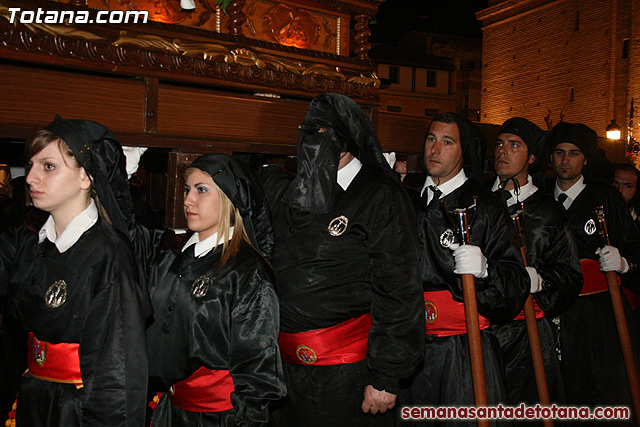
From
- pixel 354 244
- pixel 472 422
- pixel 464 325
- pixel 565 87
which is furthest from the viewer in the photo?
pixel 565 87

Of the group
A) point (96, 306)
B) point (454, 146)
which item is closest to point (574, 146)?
point (454, 146)

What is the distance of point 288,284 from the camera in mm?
2990

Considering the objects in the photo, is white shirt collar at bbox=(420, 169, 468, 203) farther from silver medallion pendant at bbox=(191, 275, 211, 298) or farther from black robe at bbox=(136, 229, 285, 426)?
silver medallion pendant at bbox=(191, 275, 211, 298)

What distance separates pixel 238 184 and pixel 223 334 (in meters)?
0.70

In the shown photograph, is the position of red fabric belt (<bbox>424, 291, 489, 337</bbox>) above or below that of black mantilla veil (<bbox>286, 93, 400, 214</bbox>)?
below

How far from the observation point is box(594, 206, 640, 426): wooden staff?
14.6 ft

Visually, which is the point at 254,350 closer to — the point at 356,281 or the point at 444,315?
the point at 356,281

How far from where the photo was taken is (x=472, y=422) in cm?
320

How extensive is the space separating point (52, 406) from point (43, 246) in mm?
655

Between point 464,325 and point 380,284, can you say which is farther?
point 464,325

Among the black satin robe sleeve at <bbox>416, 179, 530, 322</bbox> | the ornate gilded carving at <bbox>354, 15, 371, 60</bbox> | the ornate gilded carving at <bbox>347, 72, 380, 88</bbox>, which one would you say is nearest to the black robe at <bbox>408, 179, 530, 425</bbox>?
the black satin robe sleeve at <bbox>416, 179, 530, 322</bbox>

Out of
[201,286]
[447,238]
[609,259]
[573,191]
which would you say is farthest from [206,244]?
[573,191]

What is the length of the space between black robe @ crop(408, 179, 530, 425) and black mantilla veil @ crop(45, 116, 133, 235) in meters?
1.94

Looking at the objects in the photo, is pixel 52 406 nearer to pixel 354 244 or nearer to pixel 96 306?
pixel 96 306
